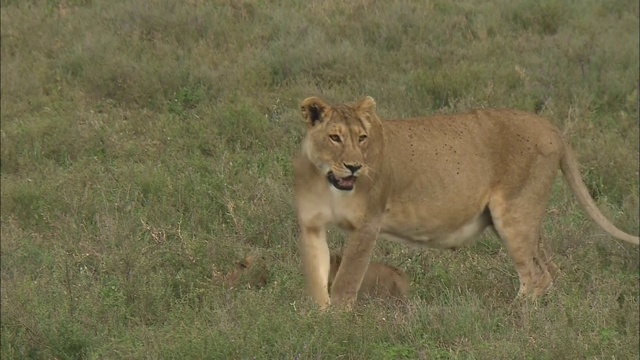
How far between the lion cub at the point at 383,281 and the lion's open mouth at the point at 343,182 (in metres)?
0.97

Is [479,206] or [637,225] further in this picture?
[637,225]

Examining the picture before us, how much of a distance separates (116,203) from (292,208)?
4.35ft

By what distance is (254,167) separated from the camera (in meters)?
9.27

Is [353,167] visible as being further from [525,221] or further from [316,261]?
[525,221]

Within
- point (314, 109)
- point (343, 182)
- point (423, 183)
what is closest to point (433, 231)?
point (423, 183)

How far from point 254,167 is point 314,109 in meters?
3.52

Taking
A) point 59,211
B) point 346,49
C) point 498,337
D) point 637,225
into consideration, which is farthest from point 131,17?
point 498,337

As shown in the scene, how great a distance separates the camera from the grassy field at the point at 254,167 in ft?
18.6

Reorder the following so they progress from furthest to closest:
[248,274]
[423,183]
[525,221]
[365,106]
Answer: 1. [248,274]
2. [525,221]
3. [423,183]
4. [365,106]

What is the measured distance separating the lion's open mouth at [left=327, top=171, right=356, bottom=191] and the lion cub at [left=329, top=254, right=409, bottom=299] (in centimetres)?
97

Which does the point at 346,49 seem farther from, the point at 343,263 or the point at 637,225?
the point at 343,263

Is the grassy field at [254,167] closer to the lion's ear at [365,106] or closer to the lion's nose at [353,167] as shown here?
the lion's nose at [353,167]

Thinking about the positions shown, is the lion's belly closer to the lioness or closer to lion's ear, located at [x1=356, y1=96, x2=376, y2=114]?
the lioness

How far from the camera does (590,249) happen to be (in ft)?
24.4
